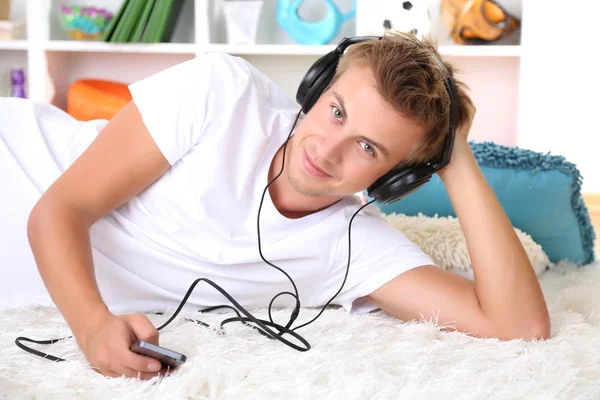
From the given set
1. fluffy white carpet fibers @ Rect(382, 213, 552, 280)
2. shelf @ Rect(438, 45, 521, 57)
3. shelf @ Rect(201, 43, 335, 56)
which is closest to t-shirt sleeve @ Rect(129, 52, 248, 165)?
fluffy white carpet fibers @ Rect(382, 213, 552, 280)

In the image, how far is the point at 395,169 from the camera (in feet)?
3.73

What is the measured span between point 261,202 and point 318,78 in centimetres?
23

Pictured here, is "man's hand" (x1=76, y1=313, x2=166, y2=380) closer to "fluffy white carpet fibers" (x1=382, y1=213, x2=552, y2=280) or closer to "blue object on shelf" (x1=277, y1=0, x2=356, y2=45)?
"fluffy white carpet fibers" (x1=382, y1=213, x2=552, y2=280)

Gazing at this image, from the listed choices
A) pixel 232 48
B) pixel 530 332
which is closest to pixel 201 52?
pixel 232 48

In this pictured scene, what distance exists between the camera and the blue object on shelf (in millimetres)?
2502

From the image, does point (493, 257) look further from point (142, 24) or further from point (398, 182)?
point (142, 24)

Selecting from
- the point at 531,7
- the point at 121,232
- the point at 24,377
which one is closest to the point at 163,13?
the point at 531,7

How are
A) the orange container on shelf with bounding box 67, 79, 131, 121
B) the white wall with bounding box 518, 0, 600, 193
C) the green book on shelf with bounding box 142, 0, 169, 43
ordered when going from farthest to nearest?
the white wall with bounding box 518, 0, 600, 193, the orange container on shelf with bounding box 67, 79, 131, 121, the green book on shelf with bounding box 142, 0, 169, 43

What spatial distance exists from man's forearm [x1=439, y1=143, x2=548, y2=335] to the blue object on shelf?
143 centimetres

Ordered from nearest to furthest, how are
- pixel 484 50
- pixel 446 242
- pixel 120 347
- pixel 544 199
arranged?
pixel 120 347 < pixel 446 242 < pixel 544 199 < pixel 484 50

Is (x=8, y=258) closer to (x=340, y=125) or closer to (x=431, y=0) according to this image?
(x=340, y=125)

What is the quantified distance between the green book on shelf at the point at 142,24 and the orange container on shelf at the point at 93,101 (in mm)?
207

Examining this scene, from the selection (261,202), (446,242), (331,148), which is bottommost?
(446,242)

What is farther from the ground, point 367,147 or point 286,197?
point 367,147
